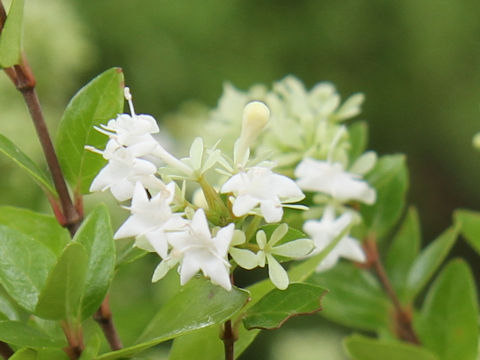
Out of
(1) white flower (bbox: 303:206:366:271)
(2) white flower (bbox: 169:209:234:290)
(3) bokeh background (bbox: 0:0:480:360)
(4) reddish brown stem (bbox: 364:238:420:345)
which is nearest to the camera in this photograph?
(2) white flower (bbox: 169:209:234:290)

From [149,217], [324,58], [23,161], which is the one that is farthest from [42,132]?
[324,58]

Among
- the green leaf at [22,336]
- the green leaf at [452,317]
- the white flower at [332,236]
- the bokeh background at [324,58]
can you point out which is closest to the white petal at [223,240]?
the green leaf at [22,336]

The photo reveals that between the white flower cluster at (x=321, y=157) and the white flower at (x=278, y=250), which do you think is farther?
the white flower cluster at (x=321, y=157)

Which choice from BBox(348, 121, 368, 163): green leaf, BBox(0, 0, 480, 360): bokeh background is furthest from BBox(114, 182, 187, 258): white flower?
BBox(0, 0, 480, 360): bokeh background

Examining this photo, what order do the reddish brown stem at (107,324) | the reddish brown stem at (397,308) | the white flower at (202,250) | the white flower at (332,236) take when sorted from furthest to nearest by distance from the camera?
the reddish brown stem at (397,308)
the white flower at (332,236)
the reddish brown stem at (107,324)
the white flower at (202,250)

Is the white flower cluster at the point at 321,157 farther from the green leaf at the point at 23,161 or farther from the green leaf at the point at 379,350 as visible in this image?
the green leaf at the point at 23,161

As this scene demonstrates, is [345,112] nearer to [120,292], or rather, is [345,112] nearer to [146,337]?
[146,337]

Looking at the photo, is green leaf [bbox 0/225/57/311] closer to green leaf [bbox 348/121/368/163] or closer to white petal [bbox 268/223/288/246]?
white petal [bbox 268/223/288/246]
